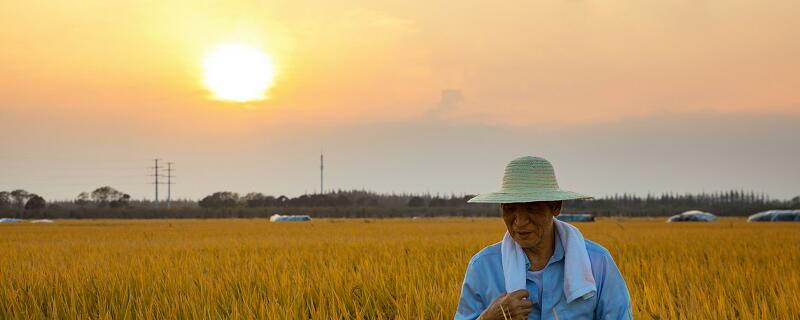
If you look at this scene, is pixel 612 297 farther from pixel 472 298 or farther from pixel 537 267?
pixel 472 298

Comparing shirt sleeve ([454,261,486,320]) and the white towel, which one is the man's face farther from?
shirt sleeve ([454,261,486,320])

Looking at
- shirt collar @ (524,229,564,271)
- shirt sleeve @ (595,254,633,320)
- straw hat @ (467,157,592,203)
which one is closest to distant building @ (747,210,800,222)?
shirt sleeve @ (595,254,633,320)

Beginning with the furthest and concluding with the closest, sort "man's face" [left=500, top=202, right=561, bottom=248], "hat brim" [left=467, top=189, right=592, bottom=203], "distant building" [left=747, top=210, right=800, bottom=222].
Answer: "distant building" [left=747, top=210, right=800, bottom=222] → "man's face" [left=500, top=202, right=561, bottom=248] → "hat brim" [left=467, top=189, right=592, bottom=203]

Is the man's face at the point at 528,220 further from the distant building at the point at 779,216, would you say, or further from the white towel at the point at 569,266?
the distant building at the point at 779,216

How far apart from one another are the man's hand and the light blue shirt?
6.0 inches

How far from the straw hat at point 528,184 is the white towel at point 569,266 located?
17cm

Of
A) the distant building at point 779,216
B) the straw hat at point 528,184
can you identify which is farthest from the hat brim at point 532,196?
the distant building at point 779,216

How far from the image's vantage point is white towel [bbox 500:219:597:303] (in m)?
2.69

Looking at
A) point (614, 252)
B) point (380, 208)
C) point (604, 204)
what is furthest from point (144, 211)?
point (614, 252)

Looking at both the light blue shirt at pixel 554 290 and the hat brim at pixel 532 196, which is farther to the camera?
the light blue shirt at pixel 554 290

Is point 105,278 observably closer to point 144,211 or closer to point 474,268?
point 474,268

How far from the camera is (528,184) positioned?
269 cm

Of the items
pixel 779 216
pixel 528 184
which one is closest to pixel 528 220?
pixel 528 184

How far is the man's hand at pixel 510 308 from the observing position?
2.62 meters
